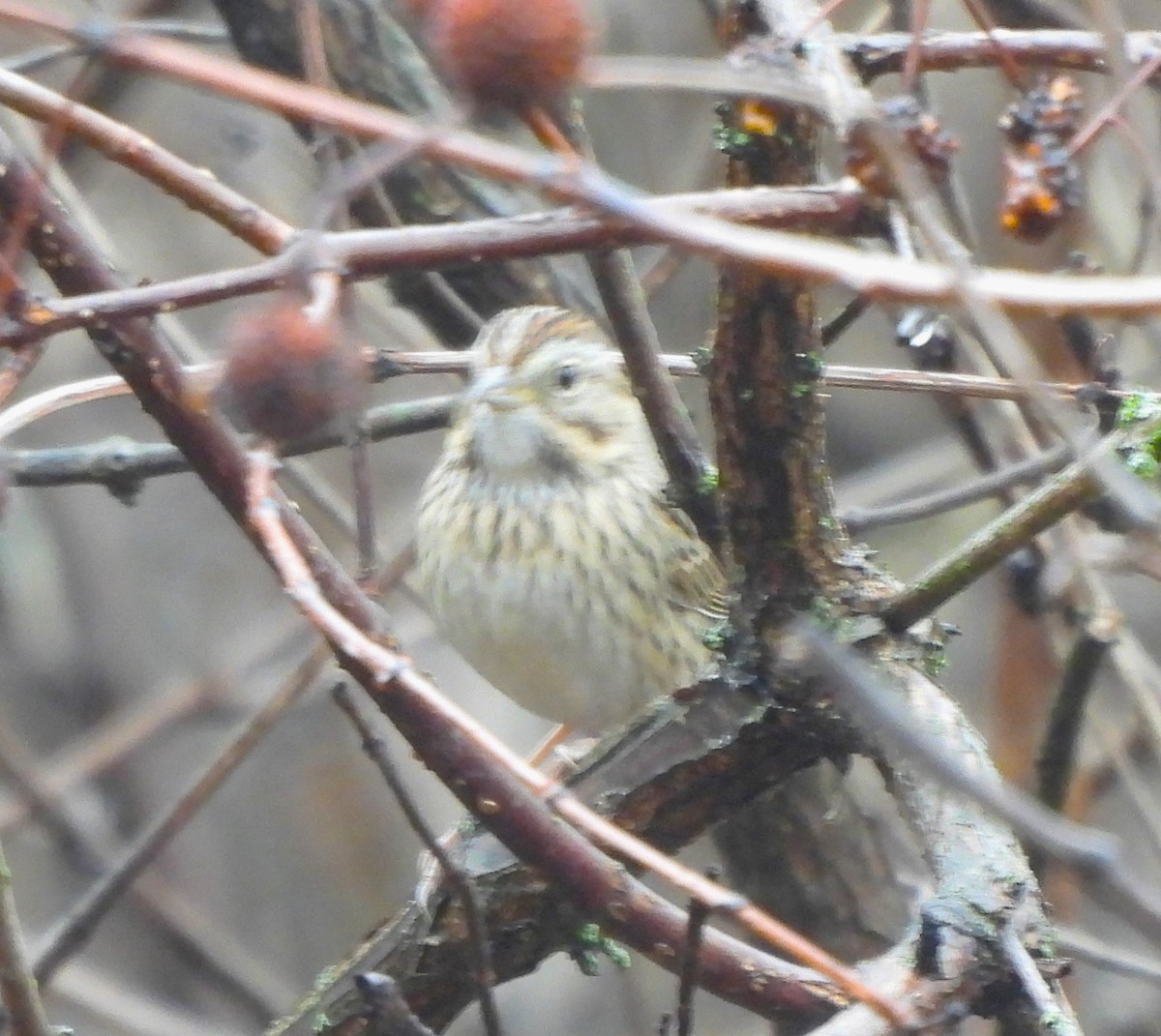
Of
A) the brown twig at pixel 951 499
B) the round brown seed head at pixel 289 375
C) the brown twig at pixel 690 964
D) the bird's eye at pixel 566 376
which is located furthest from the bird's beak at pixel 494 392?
the round brown seed head at pixel 289 375

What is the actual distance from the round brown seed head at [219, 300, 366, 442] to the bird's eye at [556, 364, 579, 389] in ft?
6.45

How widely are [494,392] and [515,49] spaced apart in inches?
72.5

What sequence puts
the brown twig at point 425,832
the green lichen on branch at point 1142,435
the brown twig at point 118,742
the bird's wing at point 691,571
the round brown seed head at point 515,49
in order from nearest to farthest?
the round brown seed head at point 515,49, the brown twig at point 425,832, the green lichen on branch at point 1142,435, the bird's wing at point 691,571, the brown twig at point 118,742

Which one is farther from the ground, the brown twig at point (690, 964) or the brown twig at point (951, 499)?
the brown twig at point (951, 499)

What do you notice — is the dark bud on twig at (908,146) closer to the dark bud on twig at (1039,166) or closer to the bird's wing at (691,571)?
the dark bud on twig at (1039,166)

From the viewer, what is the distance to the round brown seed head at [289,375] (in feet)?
2.96

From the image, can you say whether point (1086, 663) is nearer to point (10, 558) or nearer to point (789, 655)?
point (789, 655)

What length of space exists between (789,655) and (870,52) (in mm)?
650

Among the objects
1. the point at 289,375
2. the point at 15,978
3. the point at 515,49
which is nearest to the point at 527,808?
the point at 15,978

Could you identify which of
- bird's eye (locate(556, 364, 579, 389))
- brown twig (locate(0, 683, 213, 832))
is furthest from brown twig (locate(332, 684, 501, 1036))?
brown twig (locate(0, 683, 213, 832))

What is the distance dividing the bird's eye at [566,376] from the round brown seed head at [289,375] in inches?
77.3

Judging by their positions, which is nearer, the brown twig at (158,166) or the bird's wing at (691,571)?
the brown twig at (158,166)

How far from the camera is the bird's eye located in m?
2.89

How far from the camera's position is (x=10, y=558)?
4.45 m
